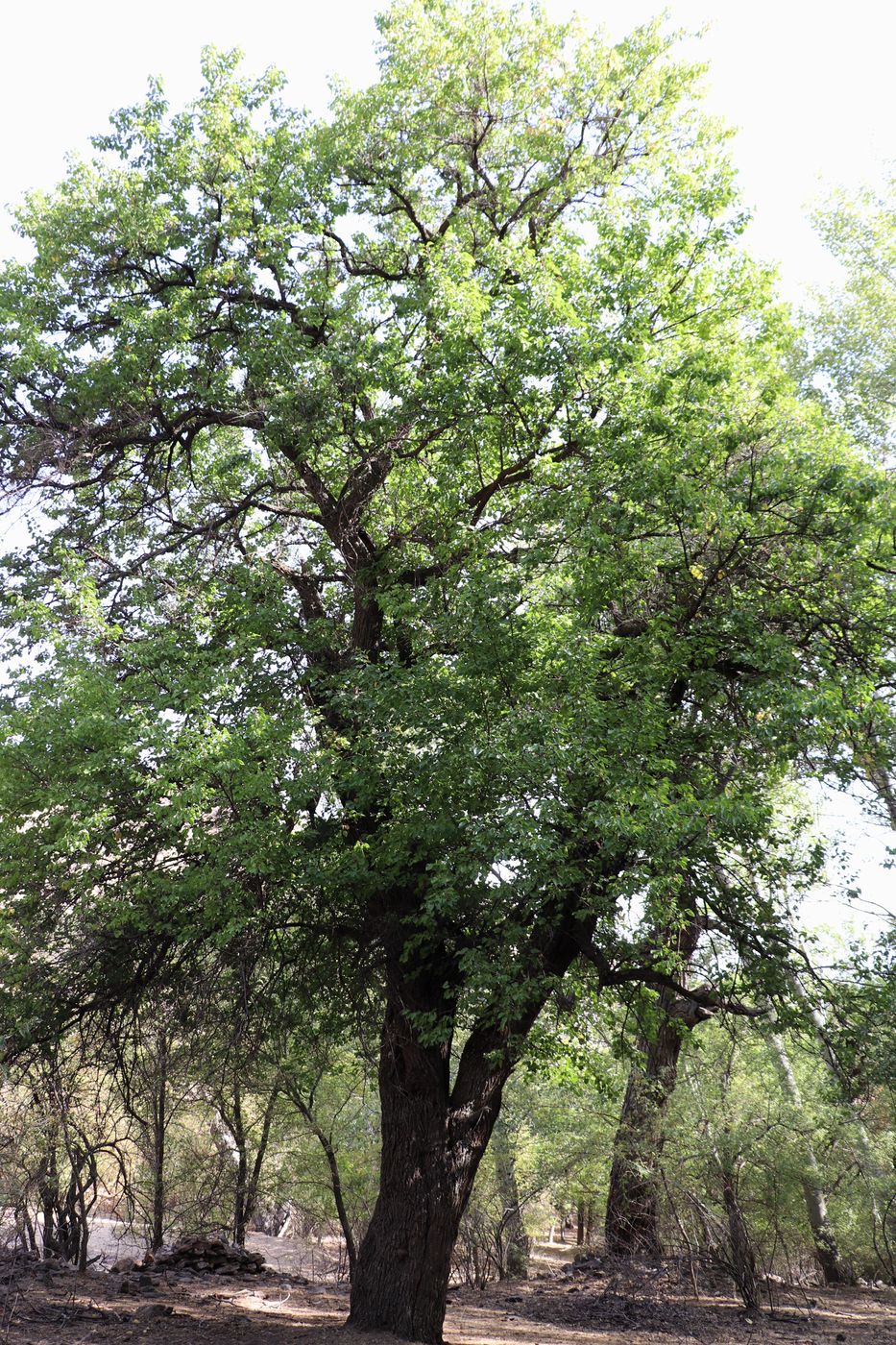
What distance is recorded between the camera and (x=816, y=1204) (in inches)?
519

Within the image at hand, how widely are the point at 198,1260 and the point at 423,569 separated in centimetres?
1008

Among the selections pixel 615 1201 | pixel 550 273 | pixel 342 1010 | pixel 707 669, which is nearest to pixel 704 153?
pixel 550 273

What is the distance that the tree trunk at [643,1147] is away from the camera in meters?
11.6

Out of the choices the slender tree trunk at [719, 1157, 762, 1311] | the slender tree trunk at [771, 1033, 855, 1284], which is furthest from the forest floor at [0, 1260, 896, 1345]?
the slender tree trunk at [771, 1033, 855, 1284]

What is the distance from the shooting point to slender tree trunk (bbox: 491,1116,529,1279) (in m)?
16.0

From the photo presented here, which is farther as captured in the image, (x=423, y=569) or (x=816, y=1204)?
(x=816, y=1204)

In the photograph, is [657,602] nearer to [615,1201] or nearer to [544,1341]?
[544,1341]

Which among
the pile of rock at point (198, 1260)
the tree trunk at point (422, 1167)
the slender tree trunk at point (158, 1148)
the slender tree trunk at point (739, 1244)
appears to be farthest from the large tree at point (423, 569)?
the pile of rock at point (198, 1260)

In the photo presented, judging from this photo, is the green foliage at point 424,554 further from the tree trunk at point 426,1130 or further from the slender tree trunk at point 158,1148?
the slender tree trunk at point 158,1148

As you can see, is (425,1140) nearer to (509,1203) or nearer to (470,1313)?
(470,1313)

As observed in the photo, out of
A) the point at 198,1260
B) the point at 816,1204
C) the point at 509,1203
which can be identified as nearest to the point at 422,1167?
the point at 198,1260

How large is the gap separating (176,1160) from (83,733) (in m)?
12.7

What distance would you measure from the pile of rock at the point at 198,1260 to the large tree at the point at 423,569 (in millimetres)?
5176

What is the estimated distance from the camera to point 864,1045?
774cm
